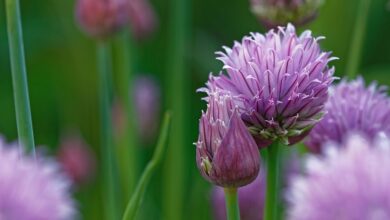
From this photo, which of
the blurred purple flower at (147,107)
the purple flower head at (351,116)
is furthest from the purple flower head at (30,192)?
the blurred purple flower at (147,107)

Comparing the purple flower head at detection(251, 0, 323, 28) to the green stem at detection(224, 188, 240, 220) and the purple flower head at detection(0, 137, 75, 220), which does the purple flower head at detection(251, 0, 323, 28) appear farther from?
the purple flower head at detection(0, 137, 75, 220)

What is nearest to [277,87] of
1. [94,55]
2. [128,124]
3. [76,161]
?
[128,124]

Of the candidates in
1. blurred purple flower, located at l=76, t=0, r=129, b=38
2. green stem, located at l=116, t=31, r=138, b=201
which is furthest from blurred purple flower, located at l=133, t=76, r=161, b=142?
blurred purple flower, located at l=76, t=0, r=129, b=38

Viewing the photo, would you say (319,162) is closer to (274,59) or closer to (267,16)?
(274,59)

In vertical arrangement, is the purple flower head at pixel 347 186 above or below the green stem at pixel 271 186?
above

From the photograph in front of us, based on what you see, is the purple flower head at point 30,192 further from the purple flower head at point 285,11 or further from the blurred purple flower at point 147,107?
the blurred purple flower at point 147,107

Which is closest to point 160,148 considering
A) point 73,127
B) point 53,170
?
point 53,170

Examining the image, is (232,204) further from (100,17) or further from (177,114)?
(177,114)
